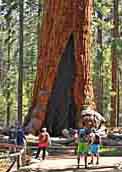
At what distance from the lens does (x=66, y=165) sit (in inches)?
669

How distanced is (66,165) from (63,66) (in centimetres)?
851

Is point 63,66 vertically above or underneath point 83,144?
above

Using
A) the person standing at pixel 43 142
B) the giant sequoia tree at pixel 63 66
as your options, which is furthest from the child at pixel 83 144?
the giant sequoia tree at pixel 63 66

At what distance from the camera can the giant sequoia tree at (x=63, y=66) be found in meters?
24.2

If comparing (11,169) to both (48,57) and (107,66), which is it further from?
(107,66)

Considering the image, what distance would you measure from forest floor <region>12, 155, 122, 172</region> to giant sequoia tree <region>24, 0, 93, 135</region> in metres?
5.44

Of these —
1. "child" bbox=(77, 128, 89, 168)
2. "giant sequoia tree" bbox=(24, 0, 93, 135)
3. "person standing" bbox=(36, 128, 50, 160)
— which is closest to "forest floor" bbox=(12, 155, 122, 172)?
"person standing" bbox=(36, 128, 50, 160)

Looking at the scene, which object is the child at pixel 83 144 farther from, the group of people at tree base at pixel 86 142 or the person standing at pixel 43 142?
→ the person standing at pixel 43 142

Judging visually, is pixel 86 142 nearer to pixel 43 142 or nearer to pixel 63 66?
pixel 43 142

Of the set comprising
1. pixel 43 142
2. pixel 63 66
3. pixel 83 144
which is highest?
pixel 63 66

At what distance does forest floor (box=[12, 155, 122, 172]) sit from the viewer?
620 inches

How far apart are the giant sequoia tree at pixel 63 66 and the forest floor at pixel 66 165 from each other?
544 centimetres

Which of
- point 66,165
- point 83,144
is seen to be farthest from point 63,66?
point 83,144

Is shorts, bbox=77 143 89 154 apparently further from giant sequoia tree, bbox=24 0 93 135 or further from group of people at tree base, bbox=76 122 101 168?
giant sequoia tree, bbox=24 0 93 135
